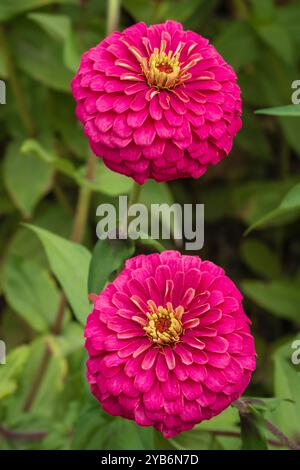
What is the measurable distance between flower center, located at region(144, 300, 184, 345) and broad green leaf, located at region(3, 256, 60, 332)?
54 centimetres

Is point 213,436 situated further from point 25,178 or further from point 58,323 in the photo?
point 25,178

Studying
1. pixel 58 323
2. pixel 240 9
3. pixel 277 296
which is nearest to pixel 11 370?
pixel 58 323

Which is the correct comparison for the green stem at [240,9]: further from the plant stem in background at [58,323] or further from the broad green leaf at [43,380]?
the broad green leaf at [43,380]

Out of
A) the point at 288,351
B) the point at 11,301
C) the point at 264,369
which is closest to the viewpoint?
the point at 288,351

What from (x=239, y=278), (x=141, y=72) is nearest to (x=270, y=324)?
(x=239, y=278)

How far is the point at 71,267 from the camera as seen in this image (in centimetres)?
83

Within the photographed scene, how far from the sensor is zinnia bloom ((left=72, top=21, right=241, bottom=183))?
24.4 inches

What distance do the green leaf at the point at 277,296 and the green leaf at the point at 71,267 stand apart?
1.68ft

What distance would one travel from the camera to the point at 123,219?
2.47ft

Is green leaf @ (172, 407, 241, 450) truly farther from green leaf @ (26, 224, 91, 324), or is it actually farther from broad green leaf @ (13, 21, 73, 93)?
broad green leaf @ (13, 21, 73, 93)

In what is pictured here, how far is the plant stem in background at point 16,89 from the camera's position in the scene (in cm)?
121

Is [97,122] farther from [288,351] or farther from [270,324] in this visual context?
[270,324]

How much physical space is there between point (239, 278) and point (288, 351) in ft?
2.20

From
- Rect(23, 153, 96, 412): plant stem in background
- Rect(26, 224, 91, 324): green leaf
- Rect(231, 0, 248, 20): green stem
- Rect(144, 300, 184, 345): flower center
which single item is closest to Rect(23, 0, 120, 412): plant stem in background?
Rect(23, 153, 96, 412): plant stem in background
